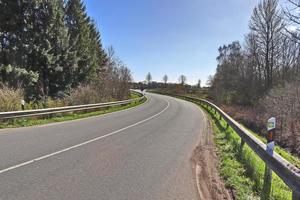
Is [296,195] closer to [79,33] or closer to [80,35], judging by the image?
[80,35]

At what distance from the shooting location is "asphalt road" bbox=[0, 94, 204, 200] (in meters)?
5.17

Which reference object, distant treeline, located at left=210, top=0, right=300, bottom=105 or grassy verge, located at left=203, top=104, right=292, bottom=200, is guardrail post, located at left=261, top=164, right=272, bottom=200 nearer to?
grassy verge, located at left=203, top=104, right=292, bottom=200

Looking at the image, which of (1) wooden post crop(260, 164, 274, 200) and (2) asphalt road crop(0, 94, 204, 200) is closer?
(2) asphalt road crop(0, 94, 204, 200)

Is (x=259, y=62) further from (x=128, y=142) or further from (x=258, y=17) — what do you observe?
(x=128, y=142)

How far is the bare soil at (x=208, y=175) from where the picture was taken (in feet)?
18.3

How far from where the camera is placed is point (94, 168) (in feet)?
22.0

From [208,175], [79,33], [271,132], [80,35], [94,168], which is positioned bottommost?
[208,175]

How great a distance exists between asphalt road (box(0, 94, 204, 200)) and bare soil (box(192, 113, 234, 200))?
0.19 metres

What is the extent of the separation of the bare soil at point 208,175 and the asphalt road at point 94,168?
0.19m

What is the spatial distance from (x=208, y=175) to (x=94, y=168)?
2566mm

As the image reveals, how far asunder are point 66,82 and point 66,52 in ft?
10.3

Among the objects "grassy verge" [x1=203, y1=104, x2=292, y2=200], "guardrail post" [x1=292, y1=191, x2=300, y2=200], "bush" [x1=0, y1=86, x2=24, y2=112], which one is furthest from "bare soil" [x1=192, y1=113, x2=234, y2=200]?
"bush" [x1=0, y1=86, x2=24, y2=112]

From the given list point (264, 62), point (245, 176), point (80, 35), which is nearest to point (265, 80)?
point (264, 62)

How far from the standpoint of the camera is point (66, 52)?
30.0 m
